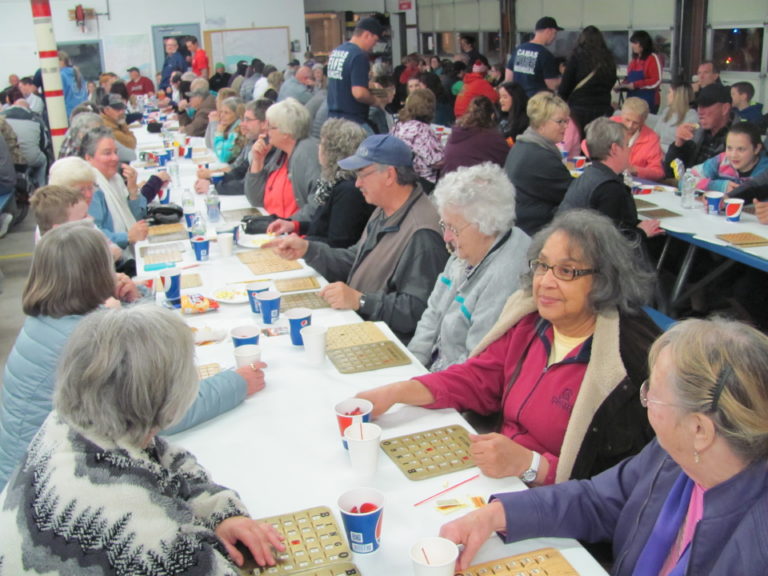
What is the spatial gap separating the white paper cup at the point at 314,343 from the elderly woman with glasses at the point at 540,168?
244 cm

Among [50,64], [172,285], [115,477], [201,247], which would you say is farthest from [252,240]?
[50,64]

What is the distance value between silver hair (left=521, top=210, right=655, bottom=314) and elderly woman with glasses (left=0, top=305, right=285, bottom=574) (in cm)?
108

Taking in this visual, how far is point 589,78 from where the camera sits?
676 centimetres

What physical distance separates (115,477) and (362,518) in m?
0.46

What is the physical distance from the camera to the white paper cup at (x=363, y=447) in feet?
5.55

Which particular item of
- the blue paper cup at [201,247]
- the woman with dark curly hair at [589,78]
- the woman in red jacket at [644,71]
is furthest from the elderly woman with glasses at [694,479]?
the woman in red jacket at [644,71]

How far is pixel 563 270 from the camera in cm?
202

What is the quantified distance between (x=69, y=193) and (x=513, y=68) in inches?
212

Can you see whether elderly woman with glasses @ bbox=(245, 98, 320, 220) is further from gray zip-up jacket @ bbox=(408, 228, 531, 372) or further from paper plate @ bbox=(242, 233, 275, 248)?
gray zip-up jacket @ bbox=(408, 228, 531, 372)

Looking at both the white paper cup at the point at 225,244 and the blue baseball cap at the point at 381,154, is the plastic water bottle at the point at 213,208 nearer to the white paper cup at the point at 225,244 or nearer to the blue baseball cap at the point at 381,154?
the white paper cup at the point at 225,244

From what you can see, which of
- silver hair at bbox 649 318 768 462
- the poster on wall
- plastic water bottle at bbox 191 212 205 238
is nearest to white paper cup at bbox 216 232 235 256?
plastic water bottle at bbox 191 212 205 238

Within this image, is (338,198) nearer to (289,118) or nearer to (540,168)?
(289,118)

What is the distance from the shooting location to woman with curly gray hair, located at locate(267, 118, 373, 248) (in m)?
3.77

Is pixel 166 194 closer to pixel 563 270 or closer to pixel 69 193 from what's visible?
pixel 69 193
